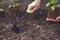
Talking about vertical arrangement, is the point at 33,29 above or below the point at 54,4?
below

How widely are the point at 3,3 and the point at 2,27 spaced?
0.39 m

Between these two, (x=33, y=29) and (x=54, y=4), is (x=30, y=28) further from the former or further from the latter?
(x=54, y=4)

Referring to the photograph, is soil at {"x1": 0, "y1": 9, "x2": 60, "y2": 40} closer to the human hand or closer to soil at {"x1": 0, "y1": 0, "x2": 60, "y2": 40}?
soil at {"x1": 0, "y1": 0, "x2": 60, "y2": 40}

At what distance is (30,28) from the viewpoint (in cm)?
209

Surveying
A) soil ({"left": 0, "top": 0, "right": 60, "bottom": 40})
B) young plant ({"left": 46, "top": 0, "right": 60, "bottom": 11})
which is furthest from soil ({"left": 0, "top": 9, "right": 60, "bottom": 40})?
young plant ({"left": 46, "top": 0, "right": 60, "bottom": 11})

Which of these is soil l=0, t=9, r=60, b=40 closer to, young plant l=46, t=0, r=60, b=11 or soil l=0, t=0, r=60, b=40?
soil l=0, t=0, r=60, b=40

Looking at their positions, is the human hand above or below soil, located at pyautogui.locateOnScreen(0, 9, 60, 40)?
above

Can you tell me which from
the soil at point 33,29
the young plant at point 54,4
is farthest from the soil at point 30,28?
the young plant at point 54,4

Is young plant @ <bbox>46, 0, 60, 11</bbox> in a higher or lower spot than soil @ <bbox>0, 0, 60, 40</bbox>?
higher

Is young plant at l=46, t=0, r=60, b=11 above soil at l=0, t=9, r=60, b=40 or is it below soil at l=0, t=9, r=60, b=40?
above

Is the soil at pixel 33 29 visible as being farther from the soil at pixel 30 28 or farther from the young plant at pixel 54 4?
the young plant at pixel 54 4

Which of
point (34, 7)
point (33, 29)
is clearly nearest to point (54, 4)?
point (34, 7)

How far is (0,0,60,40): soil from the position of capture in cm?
196

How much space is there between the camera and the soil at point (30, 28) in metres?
1.96
